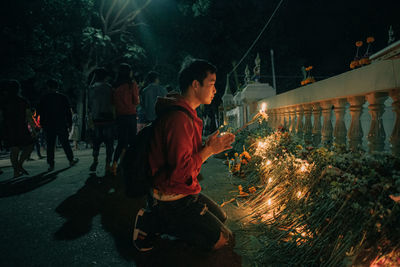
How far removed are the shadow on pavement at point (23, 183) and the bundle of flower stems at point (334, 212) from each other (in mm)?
3755

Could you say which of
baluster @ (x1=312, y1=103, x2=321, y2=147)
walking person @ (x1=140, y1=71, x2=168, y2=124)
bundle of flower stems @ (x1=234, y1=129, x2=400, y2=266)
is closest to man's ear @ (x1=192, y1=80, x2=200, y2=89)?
bundle of flower stems @ (x1=234, y1=129, x2=400, y2=266)

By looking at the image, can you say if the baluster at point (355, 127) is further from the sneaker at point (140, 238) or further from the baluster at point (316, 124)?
the sneaker at point (140, 238)

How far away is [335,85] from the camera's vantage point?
255cm

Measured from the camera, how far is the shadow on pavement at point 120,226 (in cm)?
187

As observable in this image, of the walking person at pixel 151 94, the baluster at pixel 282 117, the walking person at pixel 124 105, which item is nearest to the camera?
the baluster at pixel 282 117

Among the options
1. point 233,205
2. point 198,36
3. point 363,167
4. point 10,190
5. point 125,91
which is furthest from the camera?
point 198,36

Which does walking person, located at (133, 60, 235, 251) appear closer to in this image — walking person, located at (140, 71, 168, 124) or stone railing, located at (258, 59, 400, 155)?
stone railing, located at (258, 59, 400, 155)

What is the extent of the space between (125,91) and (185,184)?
3380 millimetres

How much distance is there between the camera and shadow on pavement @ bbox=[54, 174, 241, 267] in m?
1.87

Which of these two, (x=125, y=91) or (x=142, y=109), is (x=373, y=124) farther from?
(x=142, y=109)

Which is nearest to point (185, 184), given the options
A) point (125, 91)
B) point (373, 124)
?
point (373, 124)

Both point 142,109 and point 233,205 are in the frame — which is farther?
point 142,109

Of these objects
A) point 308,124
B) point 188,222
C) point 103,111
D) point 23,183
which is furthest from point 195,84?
point 23,183

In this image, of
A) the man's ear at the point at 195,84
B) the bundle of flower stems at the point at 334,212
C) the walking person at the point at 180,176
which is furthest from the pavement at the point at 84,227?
the man's ear at the point at 195,84
